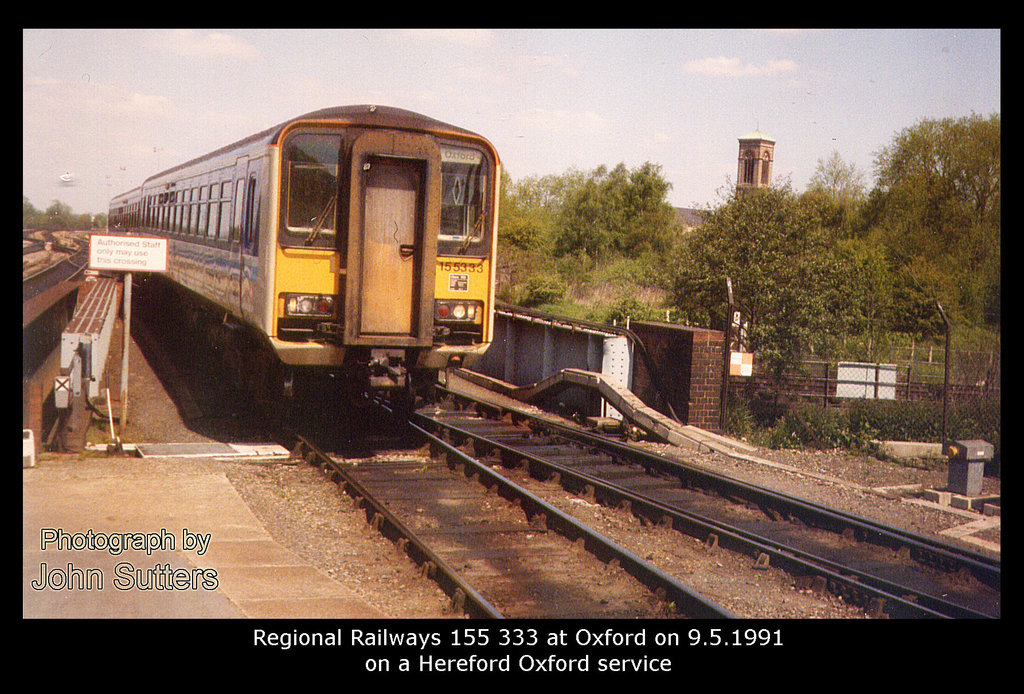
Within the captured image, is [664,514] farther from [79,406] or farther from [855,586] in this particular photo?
[79,406]

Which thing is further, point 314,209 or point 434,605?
point 314,209

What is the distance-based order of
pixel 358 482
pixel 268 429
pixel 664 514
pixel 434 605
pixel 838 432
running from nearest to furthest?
pixel 434 605 → pixel 664 514 → pixel 358 482 → pixel 268 429 → pixel 838 432

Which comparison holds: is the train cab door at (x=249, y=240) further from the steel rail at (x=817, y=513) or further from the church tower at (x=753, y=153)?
the church tower at (x=753, y=153)

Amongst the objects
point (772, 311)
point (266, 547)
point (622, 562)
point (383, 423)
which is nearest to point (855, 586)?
point (622, 562)

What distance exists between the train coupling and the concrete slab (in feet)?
6.44

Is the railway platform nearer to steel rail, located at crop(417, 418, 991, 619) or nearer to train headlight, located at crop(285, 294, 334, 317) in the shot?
train headlight, located at crop(285, 294, 334, 317)

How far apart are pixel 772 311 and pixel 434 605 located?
1366cm

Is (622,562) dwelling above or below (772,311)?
below

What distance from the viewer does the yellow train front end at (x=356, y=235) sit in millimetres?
8711

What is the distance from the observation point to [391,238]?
8.83m

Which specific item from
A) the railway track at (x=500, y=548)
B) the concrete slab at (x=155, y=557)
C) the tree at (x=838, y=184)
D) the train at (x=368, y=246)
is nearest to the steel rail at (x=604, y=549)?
the railway track at (x=500, y=548)

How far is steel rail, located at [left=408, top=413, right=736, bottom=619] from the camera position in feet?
18.3

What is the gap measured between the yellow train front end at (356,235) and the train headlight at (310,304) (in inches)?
0.4

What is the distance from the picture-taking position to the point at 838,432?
14.0 metres
